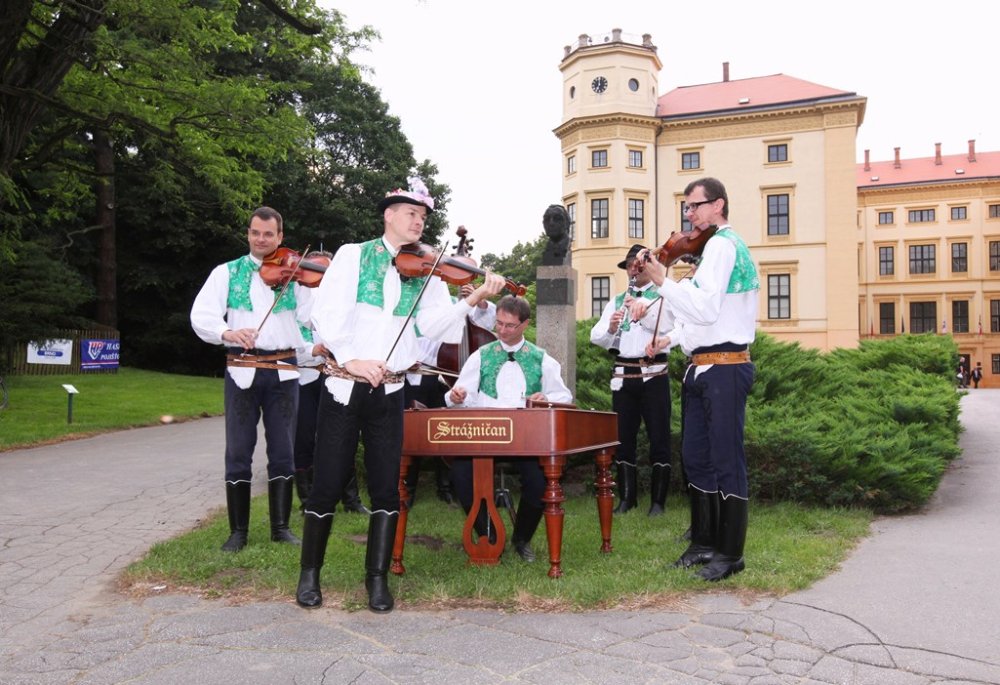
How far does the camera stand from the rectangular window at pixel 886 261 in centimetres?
6619

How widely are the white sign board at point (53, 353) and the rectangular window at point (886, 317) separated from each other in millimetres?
58860

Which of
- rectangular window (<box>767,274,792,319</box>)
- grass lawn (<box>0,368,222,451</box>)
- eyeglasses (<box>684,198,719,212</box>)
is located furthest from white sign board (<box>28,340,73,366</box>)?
rectangular window (<box>767,274,792,319</box>)

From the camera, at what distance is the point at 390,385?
14.8 feet

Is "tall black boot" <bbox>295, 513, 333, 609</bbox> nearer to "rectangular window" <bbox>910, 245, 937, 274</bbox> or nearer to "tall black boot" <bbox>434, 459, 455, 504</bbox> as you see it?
"tall black boot" <bbox>434, 459, 455, 504</bbox>

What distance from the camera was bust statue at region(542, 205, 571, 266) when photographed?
7945mm

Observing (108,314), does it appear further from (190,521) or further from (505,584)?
(505,584)

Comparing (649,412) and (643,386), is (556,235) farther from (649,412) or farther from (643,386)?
(649,412)

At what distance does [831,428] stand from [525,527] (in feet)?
10.5

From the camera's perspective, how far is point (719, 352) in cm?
502

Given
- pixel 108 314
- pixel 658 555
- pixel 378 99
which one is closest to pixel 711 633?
pixel 658 555

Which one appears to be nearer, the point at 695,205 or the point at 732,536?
the point at 732,536

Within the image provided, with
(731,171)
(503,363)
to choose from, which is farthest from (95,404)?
(731,171)

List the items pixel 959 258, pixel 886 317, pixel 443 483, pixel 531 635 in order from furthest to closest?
pixel 886 317 < pixel 959 258 < pixel 443 483 < pixel 531 635

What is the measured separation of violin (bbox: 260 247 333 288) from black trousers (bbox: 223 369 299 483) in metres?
0.64
